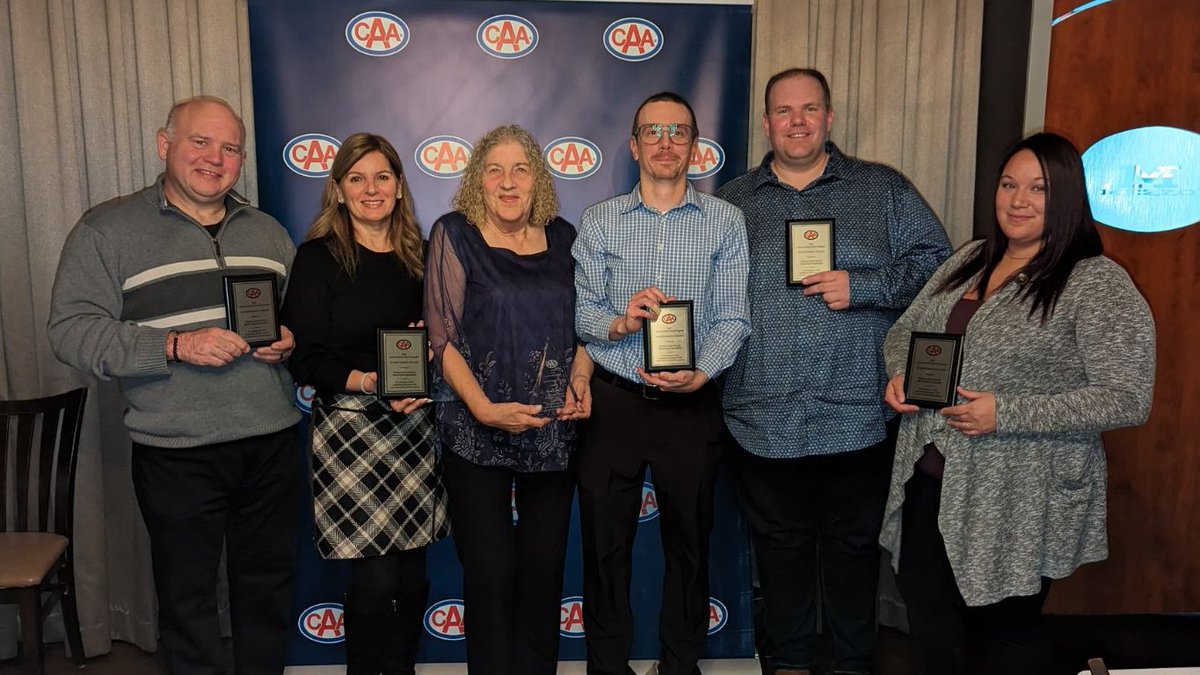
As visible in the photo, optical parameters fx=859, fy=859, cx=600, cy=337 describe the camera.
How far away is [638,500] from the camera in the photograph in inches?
112

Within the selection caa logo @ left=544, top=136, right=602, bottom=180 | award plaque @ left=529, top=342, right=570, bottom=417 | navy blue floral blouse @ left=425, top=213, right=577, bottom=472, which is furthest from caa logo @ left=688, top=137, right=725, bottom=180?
award plaque @ left=529, top=342, right=570, bottom=417

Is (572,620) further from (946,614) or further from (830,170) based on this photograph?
(830,170)

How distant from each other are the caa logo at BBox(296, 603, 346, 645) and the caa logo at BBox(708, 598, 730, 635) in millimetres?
1555

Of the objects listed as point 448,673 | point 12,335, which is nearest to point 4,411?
point 12,335

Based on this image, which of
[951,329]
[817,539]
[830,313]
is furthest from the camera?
[817,539]

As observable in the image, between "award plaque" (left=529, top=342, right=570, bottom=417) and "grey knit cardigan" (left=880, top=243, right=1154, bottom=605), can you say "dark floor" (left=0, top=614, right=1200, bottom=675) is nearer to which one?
"grey knit cardigan" (left=880, top=243, right=1154, bottom=605)

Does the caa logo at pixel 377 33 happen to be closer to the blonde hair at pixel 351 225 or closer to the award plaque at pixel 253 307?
the blonde hair at pixel 351 225

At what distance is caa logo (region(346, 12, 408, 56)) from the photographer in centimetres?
333

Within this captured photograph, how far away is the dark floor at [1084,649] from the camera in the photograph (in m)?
3.42

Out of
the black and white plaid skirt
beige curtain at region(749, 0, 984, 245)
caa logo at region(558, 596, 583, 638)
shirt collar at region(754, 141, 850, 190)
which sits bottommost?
caa logo at region(558, 596, 583, 638)

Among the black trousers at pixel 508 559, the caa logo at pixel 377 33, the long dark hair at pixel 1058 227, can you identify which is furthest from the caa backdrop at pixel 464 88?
the long dark hair at pixel 1058 227

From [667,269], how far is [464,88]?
4.09 ft

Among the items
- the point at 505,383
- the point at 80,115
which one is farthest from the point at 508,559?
the point at 80,115

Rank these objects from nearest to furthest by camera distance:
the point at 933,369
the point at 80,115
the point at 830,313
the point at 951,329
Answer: the point at 933,369 < the point at 951,329 < the point at 830,313 < the point at 80,115
